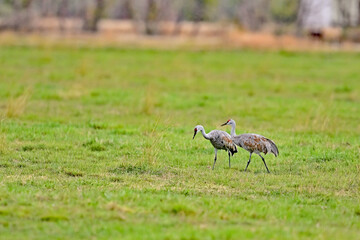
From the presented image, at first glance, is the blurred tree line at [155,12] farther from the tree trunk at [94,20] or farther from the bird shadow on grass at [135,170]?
the bird shadow on grass at [135,170]

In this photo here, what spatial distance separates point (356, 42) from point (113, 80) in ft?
92.2

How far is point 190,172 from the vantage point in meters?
11.3

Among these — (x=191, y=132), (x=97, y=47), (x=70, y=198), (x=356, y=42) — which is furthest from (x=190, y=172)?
(x=356, y=42)

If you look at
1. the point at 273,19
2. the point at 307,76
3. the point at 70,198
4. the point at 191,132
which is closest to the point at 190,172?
the point at 70,198

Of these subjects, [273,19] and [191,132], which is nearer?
[191,132]

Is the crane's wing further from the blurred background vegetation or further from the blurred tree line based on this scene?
the blurred tree line

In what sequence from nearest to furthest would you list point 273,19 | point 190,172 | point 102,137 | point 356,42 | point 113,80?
point 190,172 < point 102,137 < point 113,80 < point 356,42 < point 273,19

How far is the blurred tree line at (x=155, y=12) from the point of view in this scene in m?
55.0

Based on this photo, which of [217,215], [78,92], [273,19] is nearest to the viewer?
[217,215]

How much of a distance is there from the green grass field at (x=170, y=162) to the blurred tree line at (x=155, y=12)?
97.9 ft

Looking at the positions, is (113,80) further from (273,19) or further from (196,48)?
(273,19)

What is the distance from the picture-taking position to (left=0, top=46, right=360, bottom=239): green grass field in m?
8.23

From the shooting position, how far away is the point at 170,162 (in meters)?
11.9

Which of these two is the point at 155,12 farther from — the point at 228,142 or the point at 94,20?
the point at 228,142
